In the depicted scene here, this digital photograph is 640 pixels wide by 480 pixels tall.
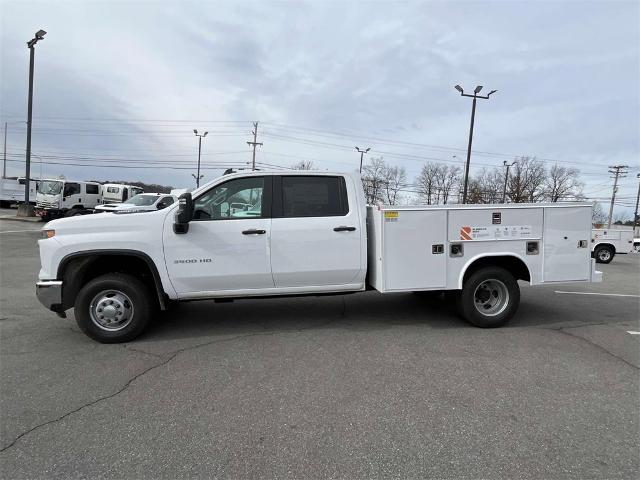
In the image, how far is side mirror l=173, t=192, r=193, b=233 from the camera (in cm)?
484

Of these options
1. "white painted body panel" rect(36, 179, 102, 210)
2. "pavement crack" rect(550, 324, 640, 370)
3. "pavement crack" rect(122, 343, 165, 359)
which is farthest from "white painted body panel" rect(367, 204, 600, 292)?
"white painted body panel" rect(36, 179, 102, 210)

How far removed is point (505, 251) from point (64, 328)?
591 cm

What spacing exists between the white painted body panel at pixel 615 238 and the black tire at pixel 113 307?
18292 millimetres

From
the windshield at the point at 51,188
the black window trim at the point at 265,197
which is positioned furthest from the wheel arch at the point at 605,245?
the windshield at the point at 51,188

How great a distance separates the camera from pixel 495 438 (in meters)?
3.01

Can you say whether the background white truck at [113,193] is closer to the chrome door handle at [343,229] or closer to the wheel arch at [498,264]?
the chrome door handle at [343,229]

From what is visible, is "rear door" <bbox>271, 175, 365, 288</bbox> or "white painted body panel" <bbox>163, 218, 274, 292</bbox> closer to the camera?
"white painted body panel" <bbox>163, 218, 274, 292</bbox>

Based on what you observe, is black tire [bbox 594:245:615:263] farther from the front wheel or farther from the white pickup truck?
the white pickup truck

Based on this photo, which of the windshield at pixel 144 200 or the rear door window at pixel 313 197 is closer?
the rear door window at pixel 313 197

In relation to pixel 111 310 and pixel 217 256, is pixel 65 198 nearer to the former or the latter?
pixel 111 310

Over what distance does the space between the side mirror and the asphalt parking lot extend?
1374mm

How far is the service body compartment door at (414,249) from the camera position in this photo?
5.37m

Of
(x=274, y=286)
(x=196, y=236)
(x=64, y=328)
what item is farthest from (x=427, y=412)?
(x=64, y=328)

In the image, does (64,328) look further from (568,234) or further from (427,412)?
(568,234)
